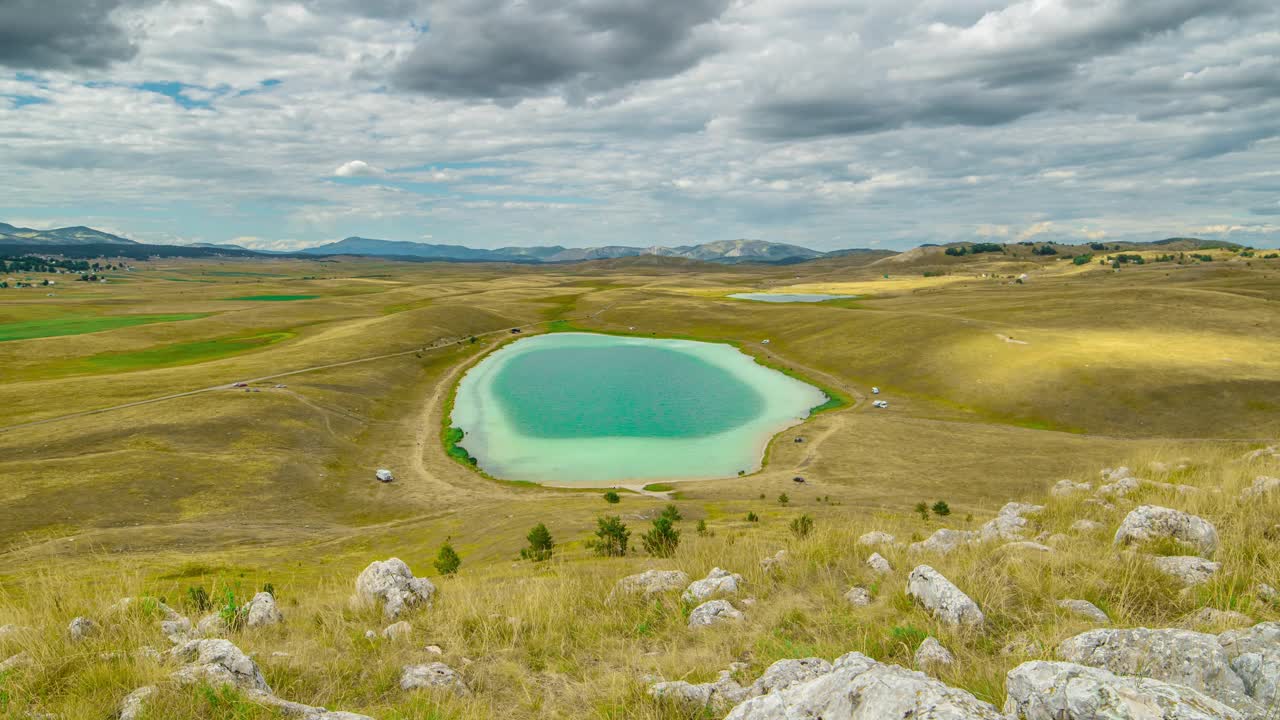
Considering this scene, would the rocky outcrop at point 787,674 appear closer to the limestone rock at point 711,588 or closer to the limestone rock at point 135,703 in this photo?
the limestone rock at point 711,588

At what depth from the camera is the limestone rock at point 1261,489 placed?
12484 millimetres

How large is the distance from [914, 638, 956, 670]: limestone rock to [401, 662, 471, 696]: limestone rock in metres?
5.65

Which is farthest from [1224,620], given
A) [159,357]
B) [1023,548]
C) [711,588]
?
[159,357]

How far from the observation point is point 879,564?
1120 cm

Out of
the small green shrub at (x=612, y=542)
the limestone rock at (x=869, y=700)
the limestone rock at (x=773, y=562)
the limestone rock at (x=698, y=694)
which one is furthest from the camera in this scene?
the small green shrub at (x=612, y=542)

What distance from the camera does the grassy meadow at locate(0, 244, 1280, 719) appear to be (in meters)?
7.79

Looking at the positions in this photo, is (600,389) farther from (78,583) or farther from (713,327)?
(78,583)

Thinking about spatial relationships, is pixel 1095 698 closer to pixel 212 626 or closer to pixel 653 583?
pixel 653 583

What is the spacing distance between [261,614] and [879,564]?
11559 mm

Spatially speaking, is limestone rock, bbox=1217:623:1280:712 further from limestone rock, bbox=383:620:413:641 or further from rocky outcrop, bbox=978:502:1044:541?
limestone rock, bbox=383:620:413:641

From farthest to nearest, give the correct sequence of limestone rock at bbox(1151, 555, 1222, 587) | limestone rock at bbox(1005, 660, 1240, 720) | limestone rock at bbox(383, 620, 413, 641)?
limestone rock at bbox(383, 620, 413, 641) → limestone rock at bbox(1151, 555, 1222, 587) → limestone rock at bbox(1005, 660, 1240, 720)

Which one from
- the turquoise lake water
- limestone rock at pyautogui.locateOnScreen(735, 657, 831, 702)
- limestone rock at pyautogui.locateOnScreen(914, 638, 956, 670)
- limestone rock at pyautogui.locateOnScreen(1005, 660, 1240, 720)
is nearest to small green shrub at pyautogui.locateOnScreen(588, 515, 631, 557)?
limestone rock at pyautogui.locateOnScreen(735, 657, 831, 702)

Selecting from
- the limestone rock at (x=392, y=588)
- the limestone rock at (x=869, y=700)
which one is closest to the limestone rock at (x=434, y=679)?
the limestone rock at (x=392, y=588)

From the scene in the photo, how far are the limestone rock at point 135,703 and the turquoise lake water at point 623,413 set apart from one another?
49.2 meters
